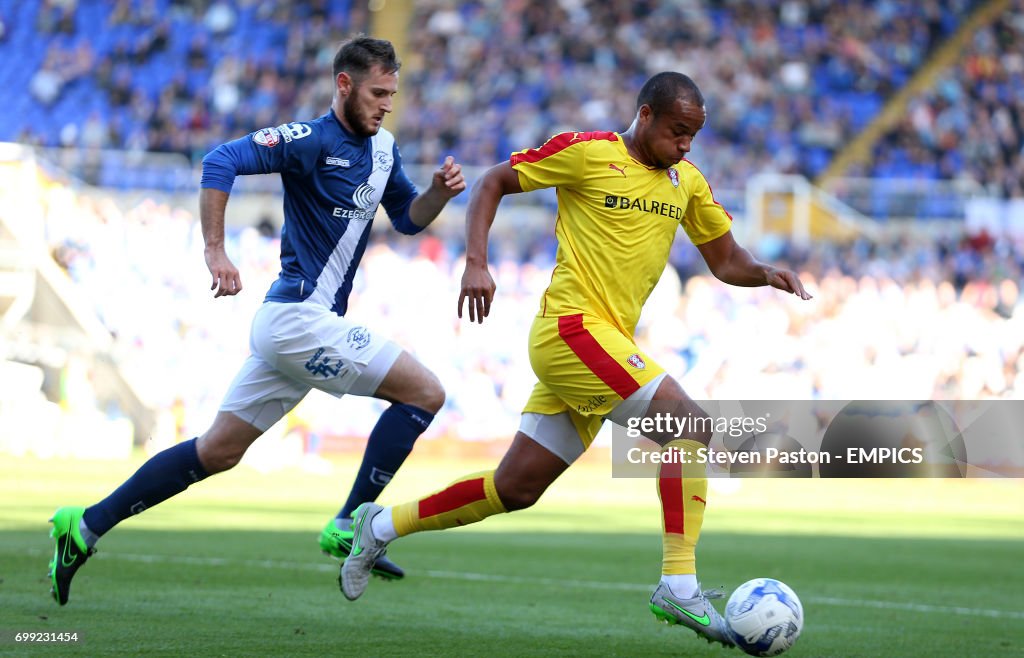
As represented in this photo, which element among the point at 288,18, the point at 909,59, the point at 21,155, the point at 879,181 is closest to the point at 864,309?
the point at 879,181

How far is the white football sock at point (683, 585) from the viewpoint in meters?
5.99

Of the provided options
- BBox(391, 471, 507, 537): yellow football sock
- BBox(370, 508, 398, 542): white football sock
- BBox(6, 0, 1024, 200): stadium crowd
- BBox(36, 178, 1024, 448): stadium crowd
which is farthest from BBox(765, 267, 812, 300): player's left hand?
BBox(6, 0, 1024, 200): stadium crowd

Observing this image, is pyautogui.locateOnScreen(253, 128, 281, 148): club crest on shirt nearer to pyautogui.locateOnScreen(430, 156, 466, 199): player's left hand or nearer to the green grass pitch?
pyautogui.locateOnScreen(430, 156, 466, 199): player's left hand

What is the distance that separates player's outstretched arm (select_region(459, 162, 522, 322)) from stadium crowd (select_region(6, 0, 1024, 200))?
19.7 m

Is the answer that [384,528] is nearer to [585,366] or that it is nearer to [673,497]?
[585,366]

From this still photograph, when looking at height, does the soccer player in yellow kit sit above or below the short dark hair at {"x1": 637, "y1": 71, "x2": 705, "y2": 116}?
below

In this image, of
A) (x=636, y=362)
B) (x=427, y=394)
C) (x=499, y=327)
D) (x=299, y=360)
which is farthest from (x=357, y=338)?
(x=499, y=327)

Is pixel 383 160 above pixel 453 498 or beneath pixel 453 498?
above

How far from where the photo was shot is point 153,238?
22.2m

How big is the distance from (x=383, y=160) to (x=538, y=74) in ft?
74.7

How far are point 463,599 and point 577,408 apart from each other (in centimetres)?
213

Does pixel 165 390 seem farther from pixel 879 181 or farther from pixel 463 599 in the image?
pixel 463 599

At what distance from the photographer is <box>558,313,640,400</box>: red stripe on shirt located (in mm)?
6215

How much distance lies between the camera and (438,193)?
723 cm
